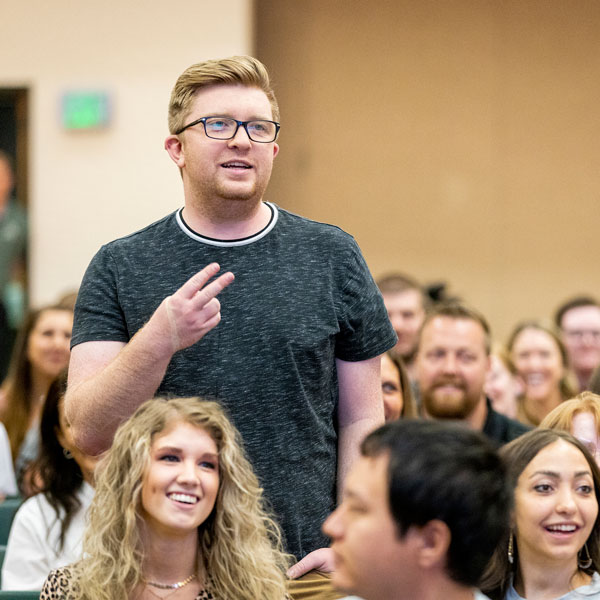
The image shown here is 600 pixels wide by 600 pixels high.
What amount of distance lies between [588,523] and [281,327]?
3.31 feet

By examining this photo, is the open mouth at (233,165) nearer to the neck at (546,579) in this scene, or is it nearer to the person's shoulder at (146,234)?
the person's shoulder at (146,234)

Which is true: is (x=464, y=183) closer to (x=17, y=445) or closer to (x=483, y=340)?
(x=483, y=340)

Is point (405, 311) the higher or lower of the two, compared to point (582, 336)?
higher

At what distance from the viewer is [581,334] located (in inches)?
224

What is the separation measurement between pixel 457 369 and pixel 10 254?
3352 millimetres

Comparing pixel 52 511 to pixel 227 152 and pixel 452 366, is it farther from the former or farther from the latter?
pixel 452 366

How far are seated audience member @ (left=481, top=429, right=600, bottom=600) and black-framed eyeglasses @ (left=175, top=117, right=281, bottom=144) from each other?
1.06m

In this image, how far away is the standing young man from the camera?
2186 millimetres

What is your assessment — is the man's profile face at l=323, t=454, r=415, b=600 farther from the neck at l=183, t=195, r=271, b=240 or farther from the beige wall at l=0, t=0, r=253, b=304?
the beige wall at l=0, t=0, r=253, b=304

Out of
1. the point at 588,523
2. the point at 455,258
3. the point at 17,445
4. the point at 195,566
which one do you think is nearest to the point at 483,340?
the point at 588,523

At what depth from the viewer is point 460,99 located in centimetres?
714

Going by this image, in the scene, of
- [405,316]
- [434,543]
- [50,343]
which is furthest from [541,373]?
[434,543]

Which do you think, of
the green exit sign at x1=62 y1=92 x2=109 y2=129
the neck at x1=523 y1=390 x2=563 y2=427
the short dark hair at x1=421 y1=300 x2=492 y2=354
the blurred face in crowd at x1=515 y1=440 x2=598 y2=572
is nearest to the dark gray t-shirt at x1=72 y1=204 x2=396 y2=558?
the blurred face in crowd at x1=515 y1=440 x2=598 y2=572

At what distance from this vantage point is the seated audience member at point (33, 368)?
4277 millimetres
